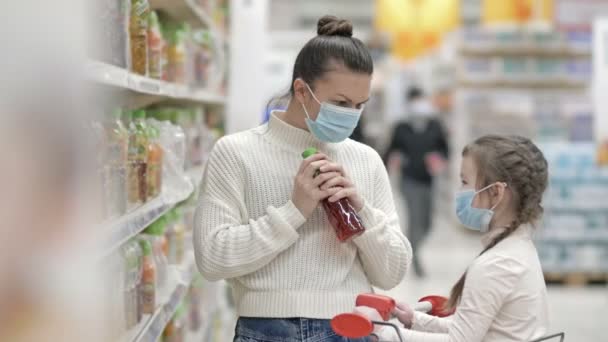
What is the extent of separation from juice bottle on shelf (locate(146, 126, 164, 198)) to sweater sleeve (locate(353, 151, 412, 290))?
875mm

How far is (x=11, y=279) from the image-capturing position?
105 cm

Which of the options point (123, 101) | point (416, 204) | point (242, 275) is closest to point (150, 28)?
point (123, 101)

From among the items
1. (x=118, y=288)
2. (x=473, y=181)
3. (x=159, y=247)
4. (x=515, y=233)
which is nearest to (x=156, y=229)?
(x=159, y=247)

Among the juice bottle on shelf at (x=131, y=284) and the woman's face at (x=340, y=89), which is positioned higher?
the woman's face at (x=340, y=89)

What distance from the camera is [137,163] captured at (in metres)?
2.47

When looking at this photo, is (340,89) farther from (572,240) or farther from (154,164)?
(572,240)

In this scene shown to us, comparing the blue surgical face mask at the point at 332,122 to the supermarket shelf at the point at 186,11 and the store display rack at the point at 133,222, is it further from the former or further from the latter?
the supermarket shelf at the point at 186,11

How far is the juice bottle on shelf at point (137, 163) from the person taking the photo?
2.40m

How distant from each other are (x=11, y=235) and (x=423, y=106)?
6.97 m

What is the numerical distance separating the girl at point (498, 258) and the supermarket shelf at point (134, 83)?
79cm

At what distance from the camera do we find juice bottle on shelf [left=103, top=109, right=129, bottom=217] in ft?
6.68

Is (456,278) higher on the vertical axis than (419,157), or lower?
lower

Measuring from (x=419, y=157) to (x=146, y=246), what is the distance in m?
5.24

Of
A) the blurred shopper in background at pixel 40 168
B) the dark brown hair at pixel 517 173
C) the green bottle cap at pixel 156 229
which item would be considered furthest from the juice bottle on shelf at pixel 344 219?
the green bottle cap at pixel 156 229
